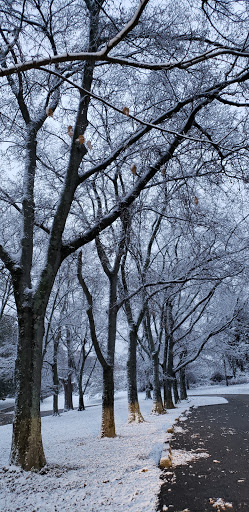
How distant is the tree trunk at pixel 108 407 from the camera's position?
8.35 metres

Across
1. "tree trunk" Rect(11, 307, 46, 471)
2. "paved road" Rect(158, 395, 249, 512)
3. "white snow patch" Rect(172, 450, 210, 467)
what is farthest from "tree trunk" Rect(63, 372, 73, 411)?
"tree trunk" Rect(11, 307, 46, 471)

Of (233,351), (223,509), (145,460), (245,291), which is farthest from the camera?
(233,351)

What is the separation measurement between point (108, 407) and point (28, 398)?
4.17 meters

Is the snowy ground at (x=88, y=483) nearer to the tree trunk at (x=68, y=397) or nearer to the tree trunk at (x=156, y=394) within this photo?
the tree trunk at (x=156, y=394)

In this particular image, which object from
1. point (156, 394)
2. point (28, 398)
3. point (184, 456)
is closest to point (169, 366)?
point (156, 394)

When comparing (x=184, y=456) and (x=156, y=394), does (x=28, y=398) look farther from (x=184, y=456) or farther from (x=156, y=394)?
(x=156, y=394)

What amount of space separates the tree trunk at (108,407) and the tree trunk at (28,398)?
3.73 m

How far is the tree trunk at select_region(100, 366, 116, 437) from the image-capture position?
329 inches

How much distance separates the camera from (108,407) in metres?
8.51

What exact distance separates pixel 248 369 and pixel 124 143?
34.3 m

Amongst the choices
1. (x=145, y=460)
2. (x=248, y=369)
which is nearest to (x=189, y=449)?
(x=145, y=460)

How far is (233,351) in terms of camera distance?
24.2 metres

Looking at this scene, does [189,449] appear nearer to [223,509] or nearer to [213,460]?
[213,460]

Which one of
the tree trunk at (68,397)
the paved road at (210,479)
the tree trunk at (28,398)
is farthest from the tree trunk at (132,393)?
the tree trunk at (68,397)
